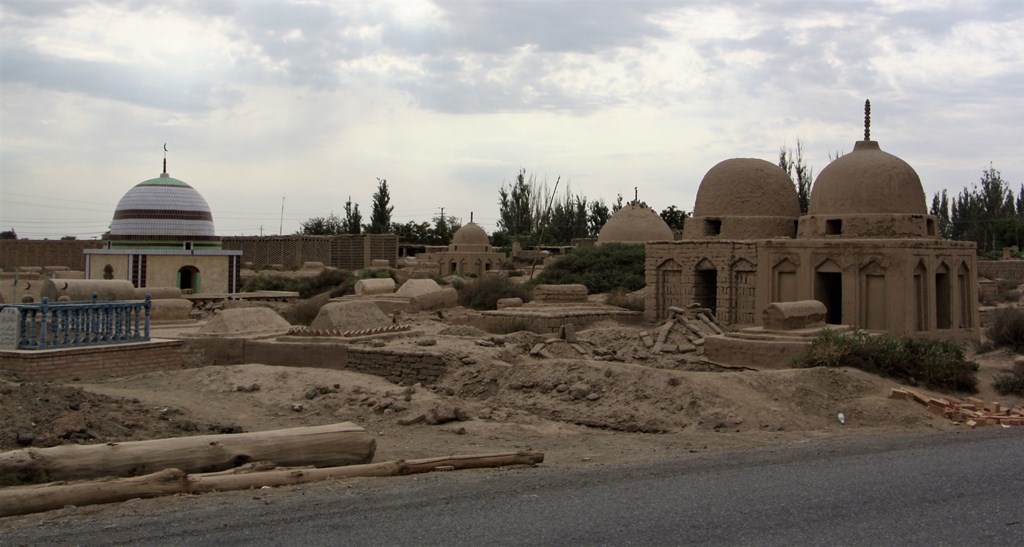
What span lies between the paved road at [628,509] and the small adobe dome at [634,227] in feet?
86.1

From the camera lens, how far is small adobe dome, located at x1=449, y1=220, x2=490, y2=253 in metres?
42.9

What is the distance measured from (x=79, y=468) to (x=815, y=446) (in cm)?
698

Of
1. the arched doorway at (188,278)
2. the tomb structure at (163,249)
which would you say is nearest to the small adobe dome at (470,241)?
the tomb structure at (163,249)

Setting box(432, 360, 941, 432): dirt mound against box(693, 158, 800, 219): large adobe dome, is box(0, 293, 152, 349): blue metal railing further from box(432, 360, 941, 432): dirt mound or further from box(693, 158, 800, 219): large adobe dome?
box(693, 158, 800, 219): large adobe dome

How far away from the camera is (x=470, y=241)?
43.3m

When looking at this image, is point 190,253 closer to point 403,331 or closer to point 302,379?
point 403,331

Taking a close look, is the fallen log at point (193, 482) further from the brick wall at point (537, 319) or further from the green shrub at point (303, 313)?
the green shrub at point (303, 313)

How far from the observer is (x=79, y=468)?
7082mm

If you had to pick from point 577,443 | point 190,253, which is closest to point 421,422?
A: point 577,443

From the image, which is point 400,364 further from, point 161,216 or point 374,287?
point 161,216

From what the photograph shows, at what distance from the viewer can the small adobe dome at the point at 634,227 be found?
34469 millimetres

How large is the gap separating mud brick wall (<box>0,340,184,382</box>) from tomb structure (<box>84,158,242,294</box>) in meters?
15.9

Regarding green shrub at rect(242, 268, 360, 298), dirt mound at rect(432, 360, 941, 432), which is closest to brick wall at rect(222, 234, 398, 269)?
green shrub at rect(242, 268, 360, 298)

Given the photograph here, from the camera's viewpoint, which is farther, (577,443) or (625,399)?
(625,399)
